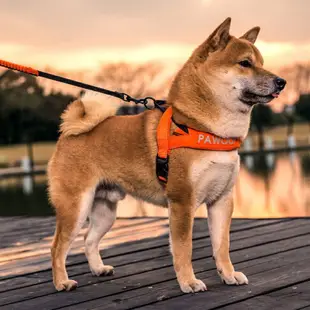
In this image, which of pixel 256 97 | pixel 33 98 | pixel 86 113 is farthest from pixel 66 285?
pixel 33 98

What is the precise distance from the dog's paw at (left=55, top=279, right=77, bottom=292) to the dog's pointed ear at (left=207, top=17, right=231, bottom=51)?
1776mm

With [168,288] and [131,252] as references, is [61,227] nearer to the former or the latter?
[168,288]

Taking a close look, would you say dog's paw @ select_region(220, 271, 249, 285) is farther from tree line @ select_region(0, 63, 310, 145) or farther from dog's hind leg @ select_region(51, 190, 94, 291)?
tree line @ select_region(0, 63, 310, 145)

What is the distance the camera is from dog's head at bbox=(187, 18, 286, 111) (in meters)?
3.74

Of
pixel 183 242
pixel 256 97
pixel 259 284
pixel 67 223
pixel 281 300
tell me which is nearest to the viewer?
pixel 281 300

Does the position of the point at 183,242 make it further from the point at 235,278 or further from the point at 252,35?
the point at 252,35

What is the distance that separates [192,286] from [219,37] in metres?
1.55

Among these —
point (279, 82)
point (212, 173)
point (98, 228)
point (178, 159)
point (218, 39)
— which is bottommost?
point (98, 228)

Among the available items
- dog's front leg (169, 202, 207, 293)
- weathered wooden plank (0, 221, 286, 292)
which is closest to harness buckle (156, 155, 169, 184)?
dog's front leg (169, 202, 207, 293)

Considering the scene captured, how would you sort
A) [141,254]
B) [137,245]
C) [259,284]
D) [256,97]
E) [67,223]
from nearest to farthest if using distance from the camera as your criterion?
→ 1. [256,97]
2. [259,284]
3. [67,223]
4. [141,254]
5. [137,245]

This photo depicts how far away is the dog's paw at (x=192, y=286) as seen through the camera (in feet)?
12.7

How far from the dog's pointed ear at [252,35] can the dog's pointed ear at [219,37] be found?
0.40 metres

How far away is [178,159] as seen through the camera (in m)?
3.87

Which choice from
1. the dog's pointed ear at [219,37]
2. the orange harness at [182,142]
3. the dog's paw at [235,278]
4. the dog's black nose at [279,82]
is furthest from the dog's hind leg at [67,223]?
the dog's black nose at [279,82]
